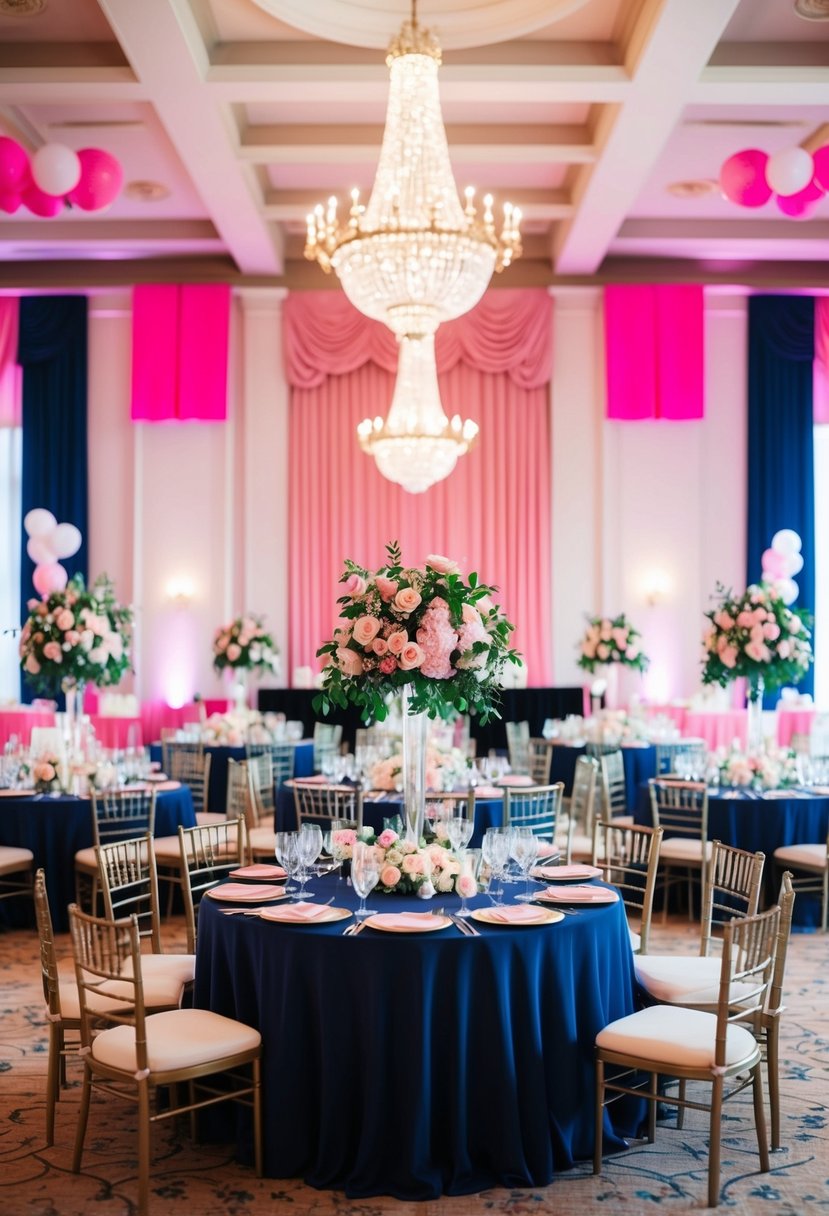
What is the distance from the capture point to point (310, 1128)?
4.04 m

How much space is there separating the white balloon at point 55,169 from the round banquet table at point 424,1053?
643cm

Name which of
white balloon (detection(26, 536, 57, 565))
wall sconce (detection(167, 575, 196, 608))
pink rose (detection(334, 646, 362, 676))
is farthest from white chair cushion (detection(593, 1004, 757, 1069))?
wall sconce (detection(167, 575, 196, 608))

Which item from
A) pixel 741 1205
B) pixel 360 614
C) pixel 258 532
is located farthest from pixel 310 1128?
pixel 258 532

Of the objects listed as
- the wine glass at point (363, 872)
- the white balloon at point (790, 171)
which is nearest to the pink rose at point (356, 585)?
the wine glass at point (363, 872)

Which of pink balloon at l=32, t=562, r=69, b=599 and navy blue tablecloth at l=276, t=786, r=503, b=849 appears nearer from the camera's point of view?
navy blue tablecloth at l=276, t=786, r=503, b=849

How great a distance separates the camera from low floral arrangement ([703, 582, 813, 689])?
887cm

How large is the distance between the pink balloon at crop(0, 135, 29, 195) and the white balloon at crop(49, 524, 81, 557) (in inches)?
188

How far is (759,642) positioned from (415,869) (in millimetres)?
5035

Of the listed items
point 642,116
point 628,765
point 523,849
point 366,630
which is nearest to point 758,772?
point 628,765

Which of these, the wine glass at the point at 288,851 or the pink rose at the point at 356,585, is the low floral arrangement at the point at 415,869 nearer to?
the wine glass at the point at 288,851

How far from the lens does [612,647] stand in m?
12.3

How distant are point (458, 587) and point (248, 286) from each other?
10.2m

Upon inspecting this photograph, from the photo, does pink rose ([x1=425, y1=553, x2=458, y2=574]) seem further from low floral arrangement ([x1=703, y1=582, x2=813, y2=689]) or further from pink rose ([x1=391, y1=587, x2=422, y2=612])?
low floral arrangement ([x1=703, y1=582, x2=813, y2=689])

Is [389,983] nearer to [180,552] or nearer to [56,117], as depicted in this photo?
[56,117]
